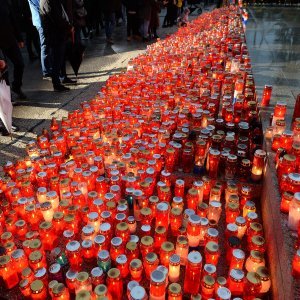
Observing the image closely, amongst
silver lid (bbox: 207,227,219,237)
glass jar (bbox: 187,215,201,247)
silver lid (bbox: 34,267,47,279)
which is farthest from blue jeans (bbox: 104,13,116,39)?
silver lid (bbox: 34,267,47,279)

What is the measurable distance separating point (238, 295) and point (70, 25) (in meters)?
4.53

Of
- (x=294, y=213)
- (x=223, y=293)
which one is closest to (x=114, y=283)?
(x=223, y=293)

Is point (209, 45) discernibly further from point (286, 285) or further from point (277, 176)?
point (286, 285)

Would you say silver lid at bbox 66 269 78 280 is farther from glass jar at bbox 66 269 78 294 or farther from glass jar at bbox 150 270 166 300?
glass jar at bbox 150 270 166 300

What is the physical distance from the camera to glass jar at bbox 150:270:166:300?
1.76 metres

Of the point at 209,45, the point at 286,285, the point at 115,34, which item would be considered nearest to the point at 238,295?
the point at 286,285

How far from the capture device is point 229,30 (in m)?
7.66

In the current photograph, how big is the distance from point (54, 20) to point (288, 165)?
4039mm

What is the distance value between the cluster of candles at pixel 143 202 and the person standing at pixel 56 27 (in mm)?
1393

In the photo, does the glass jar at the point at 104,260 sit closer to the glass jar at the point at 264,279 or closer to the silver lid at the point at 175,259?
the silver lid at the point at 175,259

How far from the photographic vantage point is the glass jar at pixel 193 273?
6.15 feet

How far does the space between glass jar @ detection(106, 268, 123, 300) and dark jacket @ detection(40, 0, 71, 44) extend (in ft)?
13.5

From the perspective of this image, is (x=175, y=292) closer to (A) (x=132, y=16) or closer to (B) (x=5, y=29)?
(B) (x=5, y=29)

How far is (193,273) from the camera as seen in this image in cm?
191
